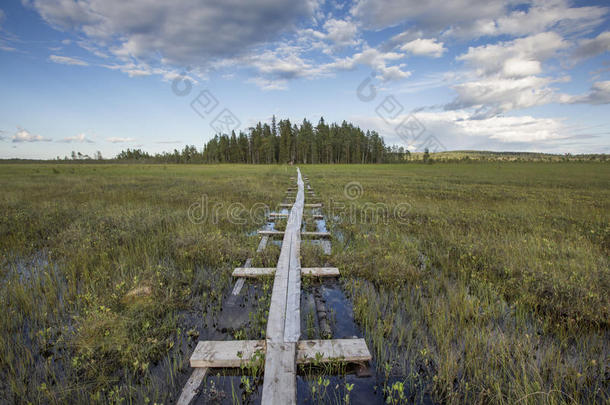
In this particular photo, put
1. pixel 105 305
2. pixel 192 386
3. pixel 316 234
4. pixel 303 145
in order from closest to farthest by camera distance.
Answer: pixel 192 386 < pixel 105 305 < pixel 316 234 < pixel 303 145

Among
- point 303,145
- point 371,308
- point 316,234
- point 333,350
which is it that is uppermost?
point 303,145

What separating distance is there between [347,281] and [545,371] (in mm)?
2627

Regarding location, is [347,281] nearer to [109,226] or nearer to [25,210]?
[109,226]

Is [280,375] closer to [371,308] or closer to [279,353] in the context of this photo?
[279,353]

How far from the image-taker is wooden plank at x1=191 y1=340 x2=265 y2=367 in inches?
101

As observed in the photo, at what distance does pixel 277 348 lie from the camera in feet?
8.82

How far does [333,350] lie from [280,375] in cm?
62

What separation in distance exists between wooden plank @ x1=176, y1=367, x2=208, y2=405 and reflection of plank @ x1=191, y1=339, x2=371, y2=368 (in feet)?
0.19

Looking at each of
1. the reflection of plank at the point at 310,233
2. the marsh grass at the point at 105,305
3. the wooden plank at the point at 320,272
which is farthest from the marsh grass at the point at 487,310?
the marsh grass at the point at 105,305

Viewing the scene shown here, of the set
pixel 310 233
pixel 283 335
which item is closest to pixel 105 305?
pixel 283 335

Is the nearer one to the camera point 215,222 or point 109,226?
point 109,226

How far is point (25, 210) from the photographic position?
975 centimetres

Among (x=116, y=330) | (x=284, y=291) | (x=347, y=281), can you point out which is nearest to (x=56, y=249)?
(x=116, y=330)

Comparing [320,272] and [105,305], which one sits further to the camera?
[320,272]
